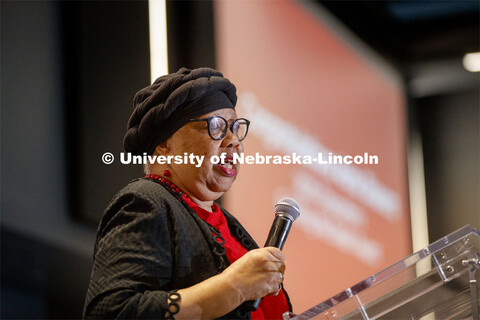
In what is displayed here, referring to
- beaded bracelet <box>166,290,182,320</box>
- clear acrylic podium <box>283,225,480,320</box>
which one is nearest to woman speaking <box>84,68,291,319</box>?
beaded bracelet <box>166,290,182,320</box>

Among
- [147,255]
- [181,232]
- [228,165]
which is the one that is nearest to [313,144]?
[228,165]

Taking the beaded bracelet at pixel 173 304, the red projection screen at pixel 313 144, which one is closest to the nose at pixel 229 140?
the beaded bracelet at pixel 173 304

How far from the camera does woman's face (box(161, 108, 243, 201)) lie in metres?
1.60

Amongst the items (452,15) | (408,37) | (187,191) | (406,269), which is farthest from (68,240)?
(452,15)

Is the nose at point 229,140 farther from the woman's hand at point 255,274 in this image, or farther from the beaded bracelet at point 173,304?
the beaded bracelet at point 173,304

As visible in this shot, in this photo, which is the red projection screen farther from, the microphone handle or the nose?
the microphone handle

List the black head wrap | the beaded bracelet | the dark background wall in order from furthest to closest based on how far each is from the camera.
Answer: the dark background wall < the black head wrap < the beaded bracelet

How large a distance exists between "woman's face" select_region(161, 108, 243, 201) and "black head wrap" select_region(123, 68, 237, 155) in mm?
26

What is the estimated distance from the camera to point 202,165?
1.60 m

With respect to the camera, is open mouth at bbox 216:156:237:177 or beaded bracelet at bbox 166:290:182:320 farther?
open mouth at bbox 216:156:237:177

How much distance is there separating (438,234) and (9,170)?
73.7 inches

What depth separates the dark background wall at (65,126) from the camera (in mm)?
2111

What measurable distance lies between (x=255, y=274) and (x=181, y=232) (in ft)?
0.63

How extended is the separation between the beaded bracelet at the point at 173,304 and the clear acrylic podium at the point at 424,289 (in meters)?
0.22
